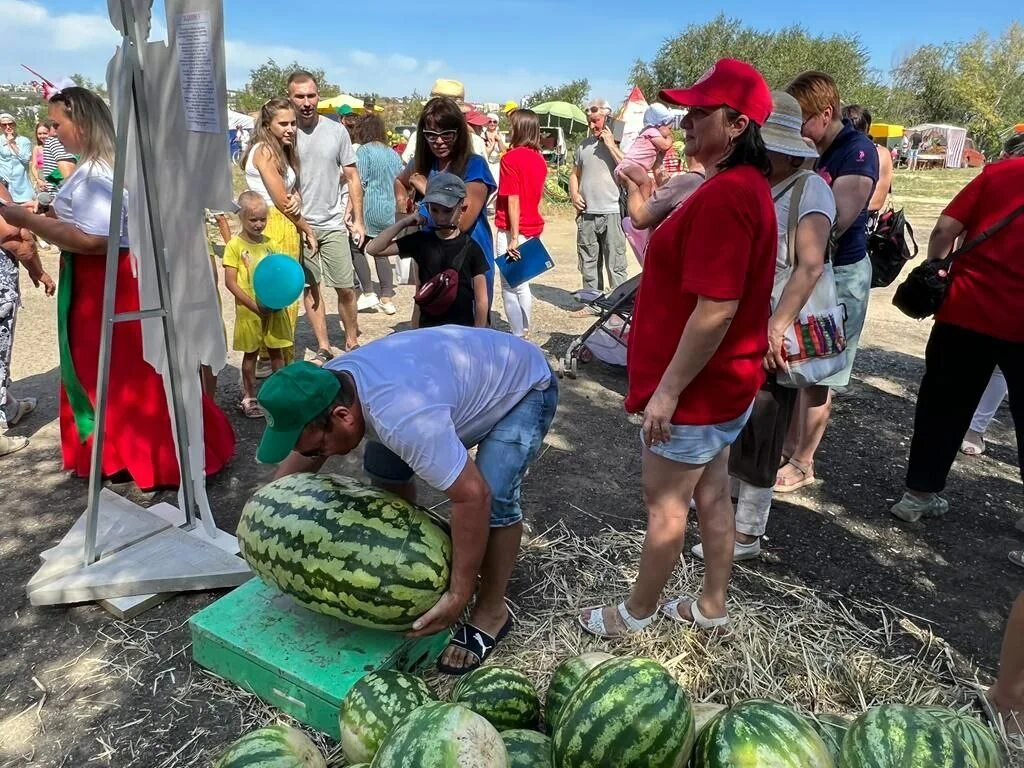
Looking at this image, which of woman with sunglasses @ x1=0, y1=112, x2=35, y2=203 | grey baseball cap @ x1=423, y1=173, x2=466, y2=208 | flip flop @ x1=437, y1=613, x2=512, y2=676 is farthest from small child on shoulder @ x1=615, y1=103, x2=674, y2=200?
woman with sunglasses @ x1=0, y1=112, x2=35, y2=203

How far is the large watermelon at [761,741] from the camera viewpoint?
1.79 metres

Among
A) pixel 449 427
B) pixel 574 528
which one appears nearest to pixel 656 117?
pixel 574 528

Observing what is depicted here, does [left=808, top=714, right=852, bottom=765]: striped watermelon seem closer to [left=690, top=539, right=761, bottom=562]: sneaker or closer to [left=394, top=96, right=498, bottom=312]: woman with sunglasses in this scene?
[left=690, top=539, right=761, bottom=562]: sneaker

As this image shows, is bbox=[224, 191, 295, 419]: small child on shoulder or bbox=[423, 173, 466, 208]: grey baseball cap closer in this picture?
bbox=[423, 173, 466, 208]: grey baseball cap

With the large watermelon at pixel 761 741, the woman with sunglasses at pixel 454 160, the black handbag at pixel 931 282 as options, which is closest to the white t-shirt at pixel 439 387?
the large watermelon at pixel 761 741

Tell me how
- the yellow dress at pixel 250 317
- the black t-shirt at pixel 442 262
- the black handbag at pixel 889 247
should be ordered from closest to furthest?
the black t-shirt at pixel 442 262 < the black handbag at pixel 889 247 < the yellow dress at pixel 250 317

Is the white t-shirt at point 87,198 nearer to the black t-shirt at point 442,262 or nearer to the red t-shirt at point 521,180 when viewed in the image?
the black t-shirt at point 442,262

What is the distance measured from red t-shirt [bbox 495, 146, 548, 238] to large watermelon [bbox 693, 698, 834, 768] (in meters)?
6.19

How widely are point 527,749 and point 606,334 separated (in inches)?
193

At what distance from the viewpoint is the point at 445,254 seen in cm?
454

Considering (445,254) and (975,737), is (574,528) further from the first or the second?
(975,737)

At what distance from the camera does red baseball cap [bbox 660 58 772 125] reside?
91.1 inches

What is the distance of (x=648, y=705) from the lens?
1904mm

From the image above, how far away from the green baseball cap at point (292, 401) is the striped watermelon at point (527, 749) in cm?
112
